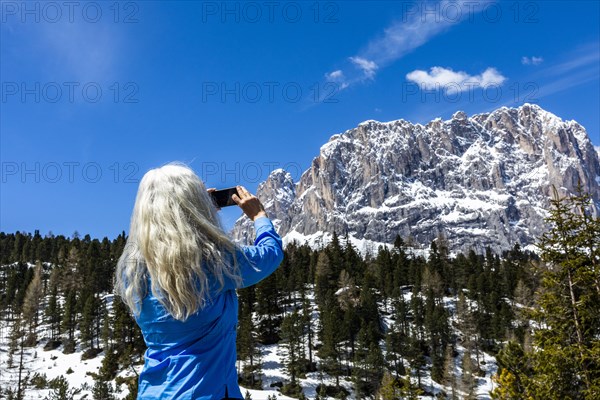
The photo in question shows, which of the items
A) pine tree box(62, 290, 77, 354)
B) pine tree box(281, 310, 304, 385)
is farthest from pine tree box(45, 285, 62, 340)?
pine tree box(281, 310, 304, 385)

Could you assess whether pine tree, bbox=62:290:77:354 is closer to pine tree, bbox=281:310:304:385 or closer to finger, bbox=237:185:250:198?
pine tree, bbox=281:310:304:385

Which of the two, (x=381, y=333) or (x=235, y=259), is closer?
(x=235, y=259)

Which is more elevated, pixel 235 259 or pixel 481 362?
pixel 235 259

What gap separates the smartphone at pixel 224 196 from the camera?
301 centimetres

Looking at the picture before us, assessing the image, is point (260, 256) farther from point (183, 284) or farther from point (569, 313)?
point (569, 313)

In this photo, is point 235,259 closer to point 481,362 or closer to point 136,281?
point 136,281

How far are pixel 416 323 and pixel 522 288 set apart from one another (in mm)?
21719

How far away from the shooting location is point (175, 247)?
2.45 meters

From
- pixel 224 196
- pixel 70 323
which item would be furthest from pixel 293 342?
pixel 224 196

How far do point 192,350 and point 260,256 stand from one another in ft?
2.08

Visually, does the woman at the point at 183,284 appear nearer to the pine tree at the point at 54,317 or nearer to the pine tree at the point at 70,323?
the pine tree at the point at 70,323

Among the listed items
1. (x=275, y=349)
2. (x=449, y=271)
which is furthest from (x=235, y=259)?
(x=449, y=271)

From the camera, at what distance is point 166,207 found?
2.55 meters

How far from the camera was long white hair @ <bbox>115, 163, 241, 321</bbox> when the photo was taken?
2.41 metres
